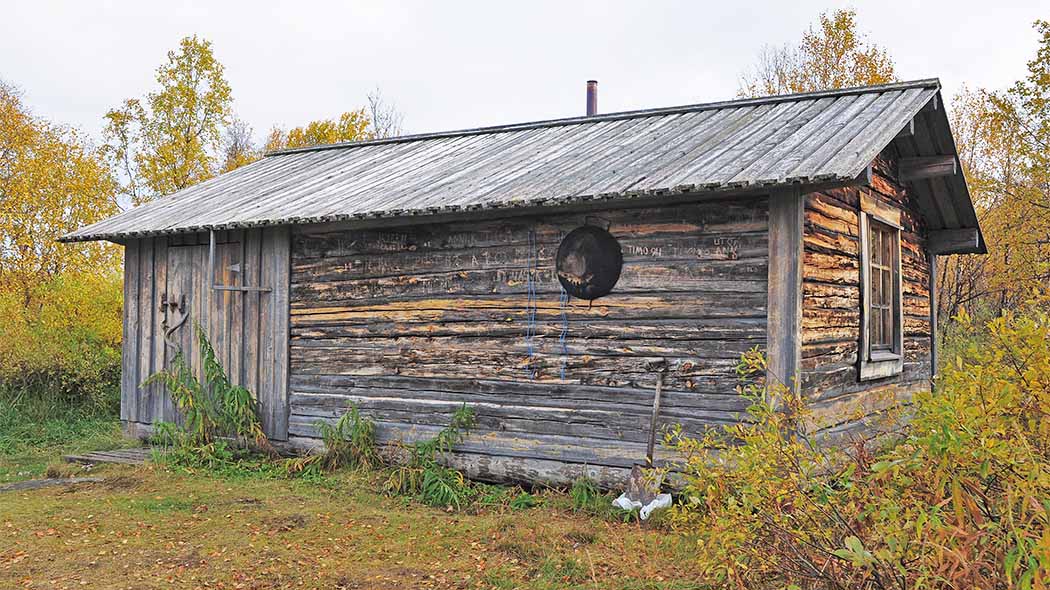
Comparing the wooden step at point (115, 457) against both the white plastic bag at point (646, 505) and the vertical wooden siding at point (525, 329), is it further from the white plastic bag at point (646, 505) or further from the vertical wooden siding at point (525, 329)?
the white plastic bag at point (646, 505)

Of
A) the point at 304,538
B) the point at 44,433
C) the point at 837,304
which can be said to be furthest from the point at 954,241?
the point at 44,433

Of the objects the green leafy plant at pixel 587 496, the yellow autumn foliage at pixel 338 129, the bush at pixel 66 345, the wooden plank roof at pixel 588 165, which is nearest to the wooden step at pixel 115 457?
the wooden plank roof at pixel 588 165

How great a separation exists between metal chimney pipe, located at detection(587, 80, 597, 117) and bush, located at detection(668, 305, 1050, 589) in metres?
9.65

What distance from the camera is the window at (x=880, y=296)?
8555 millimetres

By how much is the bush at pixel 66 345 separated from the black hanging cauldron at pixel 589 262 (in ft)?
27.2

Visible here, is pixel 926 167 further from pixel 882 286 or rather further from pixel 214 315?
pixel 214 315

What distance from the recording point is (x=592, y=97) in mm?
13016

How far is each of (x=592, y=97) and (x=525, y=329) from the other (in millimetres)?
5768

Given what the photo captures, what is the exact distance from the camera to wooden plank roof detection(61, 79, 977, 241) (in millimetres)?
7270

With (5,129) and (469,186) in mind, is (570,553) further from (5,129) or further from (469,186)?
(5,129)

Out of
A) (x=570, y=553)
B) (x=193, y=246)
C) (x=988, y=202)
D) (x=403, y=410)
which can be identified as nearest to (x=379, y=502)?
(x=403, y=410)

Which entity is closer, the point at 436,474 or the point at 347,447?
the point at 436,474

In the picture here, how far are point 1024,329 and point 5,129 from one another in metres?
20.2

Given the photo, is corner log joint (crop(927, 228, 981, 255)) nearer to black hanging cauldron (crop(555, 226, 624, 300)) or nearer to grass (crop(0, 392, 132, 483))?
black hanging cauldron (crop(555, 226, 624, 300))
